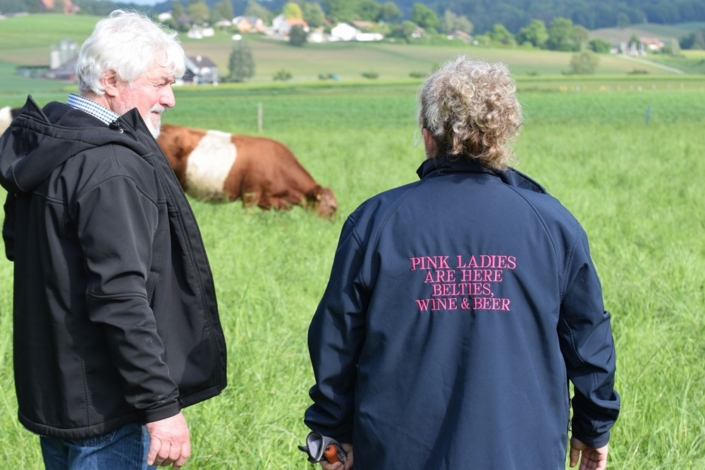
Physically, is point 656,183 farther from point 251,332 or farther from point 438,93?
point 438,93

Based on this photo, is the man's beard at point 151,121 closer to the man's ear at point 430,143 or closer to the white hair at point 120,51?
the white hair at point 120,51

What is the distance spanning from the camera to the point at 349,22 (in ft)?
447

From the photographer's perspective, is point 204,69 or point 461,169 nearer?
point 461,169

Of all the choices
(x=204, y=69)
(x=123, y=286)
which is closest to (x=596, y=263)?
(x=123, y=286)

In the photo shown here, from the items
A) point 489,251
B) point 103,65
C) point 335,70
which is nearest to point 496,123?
A: point 489,251

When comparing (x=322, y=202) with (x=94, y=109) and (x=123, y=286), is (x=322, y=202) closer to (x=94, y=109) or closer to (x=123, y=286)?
(x=94, y=109)

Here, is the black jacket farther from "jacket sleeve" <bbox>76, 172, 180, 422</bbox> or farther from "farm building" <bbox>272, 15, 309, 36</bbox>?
"farm building" <bbox>272, 15, 309, 36</bbox>

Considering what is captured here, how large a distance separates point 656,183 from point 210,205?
530 cm

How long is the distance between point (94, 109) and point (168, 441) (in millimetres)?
817

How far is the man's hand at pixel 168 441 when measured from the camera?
2016 mm

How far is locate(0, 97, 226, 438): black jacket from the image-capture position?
1951 millimetres

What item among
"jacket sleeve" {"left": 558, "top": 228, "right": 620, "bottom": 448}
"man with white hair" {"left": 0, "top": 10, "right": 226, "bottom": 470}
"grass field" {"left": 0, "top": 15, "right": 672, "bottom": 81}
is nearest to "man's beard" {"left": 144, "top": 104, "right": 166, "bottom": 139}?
"man with white hair" {"left": 0, "top": 10, "right": 226, "bottom": 470}

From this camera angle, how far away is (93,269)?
6.36 feet

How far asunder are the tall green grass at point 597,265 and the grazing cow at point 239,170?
29 centimetres
